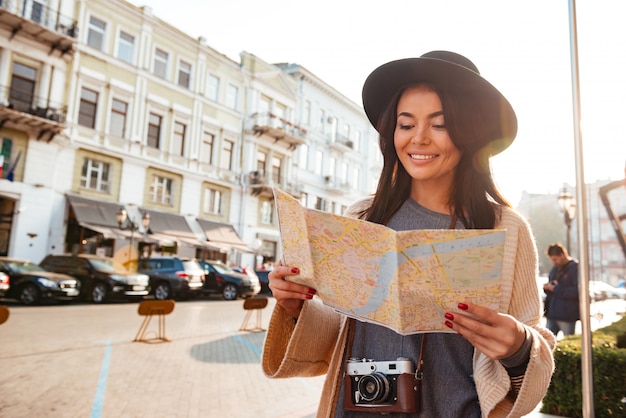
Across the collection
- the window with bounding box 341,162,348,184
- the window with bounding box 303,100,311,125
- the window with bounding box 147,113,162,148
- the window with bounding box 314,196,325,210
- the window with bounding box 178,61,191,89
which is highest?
the window with bounding box 303,100,311,125

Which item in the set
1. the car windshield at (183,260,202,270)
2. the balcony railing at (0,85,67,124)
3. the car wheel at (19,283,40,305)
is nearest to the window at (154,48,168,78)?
the balcony railing at (0,85,67,124)

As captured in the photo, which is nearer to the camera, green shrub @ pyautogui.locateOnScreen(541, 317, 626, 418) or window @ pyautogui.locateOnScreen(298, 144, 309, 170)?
green shrub @ pyautogui.locateOnScreen(541, 317, 626, 418)

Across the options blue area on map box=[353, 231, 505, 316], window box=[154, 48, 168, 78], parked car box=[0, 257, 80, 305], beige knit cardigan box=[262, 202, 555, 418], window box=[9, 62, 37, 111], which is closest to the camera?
blue area on map box=[353, 231, 505, 316]

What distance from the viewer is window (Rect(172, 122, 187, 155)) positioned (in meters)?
24.7

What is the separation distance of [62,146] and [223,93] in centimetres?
984

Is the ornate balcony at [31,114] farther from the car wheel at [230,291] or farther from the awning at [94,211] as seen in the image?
the car wheel at [230,291]

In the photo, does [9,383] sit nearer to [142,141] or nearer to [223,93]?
[142,141]

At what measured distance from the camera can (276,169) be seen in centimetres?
3061

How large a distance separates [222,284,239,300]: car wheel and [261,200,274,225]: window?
419 inches

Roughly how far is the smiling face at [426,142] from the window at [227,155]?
2604cm

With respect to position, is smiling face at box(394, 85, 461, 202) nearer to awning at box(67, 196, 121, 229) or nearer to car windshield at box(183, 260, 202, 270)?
car windshield at box(183, 260, 202, 270)

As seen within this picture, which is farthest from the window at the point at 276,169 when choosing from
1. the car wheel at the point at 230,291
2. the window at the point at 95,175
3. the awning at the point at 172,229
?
the car wheel at the point at 230,291

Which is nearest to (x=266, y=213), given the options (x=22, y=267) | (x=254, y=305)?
(x=22, y=267)

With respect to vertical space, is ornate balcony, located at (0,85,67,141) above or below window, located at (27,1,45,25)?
below
